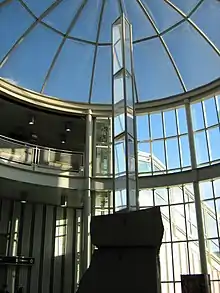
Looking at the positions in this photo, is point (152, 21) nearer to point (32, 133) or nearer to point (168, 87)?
point (168, 87)

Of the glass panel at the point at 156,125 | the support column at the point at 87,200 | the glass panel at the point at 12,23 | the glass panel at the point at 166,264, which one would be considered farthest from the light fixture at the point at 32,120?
the glass panel at the point at 166,264

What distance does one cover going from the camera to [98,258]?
323 cm

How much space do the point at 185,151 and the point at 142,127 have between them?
3127 millimetres

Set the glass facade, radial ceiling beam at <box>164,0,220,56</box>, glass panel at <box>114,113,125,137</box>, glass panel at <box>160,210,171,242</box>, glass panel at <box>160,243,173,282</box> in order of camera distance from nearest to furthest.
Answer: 1. glass panel at <box>114,113,125,137</box>
2. radial ceiling beam at <box>164,0,220,56</box>
3. the glass facade
4. glass panel at <box>160,243,173,282</box>
5. glass panel at <box>160,210,171,242</box>

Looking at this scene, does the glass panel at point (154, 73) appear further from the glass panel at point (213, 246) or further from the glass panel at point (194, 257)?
the glass panel at point (194, 257)

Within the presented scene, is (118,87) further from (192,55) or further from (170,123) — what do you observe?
(170,123)

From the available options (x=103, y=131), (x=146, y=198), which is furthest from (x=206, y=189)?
(x=103, y=131)

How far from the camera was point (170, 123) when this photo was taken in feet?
72.5

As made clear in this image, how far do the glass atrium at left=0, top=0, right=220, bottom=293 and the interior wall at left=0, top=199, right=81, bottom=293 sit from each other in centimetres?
121

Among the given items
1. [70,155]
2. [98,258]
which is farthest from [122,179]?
[70,155]

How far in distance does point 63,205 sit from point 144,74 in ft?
29.4

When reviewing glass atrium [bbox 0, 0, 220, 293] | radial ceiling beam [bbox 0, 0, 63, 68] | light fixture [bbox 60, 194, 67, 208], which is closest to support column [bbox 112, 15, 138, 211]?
glass atrium [bbox 0, 0, 220, 293]

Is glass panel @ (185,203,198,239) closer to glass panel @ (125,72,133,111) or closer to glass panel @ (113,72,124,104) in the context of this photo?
glass panel @ (125,72,133,111)

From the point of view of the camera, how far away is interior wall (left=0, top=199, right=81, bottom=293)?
20156mm
